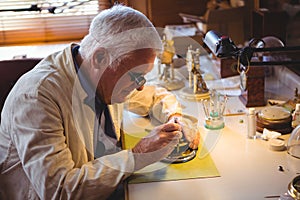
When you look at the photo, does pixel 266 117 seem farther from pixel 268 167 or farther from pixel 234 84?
pixel 234 84

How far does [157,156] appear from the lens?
137 centimetres

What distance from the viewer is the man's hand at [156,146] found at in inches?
53.6

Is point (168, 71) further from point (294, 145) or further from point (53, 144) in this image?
point (53, 144)

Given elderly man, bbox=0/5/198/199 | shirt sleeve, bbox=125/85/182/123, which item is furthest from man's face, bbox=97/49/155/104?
shirt sleeve, bbox=125/85/182/123

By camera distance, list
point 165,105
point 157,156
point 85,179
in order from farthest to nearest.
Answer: point 165,105, point 157,156, point 85,179

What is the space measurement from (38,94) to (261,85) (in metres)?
1.00

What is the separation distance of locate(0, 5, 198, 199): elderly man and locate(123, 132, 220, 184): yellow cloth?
0.14ft

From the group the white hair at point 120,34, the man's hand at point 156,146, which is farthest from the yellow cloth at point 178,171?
the white hair at point 120,34

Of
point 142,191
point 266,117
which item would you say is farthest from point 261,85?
point 142,191

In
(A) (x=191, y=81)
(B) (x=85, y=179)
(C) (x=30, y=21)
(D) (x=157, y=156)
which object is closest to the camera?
(B) (x=85, y=179)

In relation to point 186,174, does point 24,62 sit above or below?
above

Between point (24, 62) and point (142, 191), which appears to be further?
point (24, 62)

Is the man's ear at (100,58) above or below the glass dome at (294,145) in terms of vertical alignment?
above

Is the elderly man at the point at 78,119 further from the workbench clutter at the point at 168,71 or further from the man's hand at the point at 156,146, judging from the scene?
the workbench clutter at the point at 168,71
